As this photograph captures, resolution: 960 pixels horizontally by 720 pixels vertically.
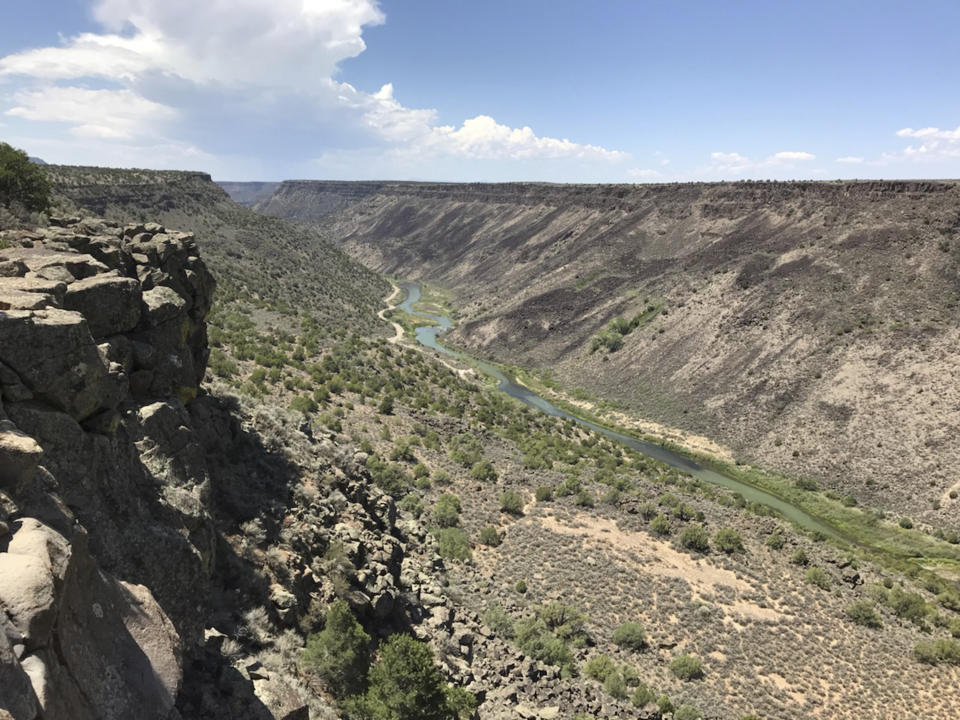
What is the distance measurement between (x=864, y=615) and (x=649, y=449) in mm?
Result: 29844

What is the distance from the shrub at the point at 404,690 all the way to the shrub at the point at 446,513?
17.1 meters

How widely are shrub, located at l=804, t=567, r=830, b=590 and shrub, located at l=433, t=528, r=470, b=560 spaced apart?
20.3 metres

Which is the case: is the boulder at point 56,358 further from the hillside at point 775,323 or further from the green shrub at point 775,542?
the hillside at point 775,323

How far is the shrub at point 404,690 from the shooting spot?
13.4m

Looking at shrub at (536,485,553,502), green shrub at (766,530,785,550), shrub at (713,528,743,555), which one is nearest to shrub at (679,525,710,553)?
shrub at (713,528,743,555)

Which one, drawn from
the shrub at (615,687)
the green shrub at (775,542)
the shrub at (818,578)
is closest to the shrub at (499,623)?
the shrub at (615,687)

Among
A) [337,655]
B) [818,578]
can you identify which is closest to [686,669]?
[818,578]

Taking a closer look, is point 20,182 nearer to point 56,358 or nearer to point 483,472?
point 56,358

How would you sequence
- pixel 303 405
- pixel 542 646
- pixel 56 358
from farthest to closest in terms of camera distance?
pixel 303 405 < pixel 542 646 < pixel 56 358

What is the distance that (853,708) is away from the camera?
22297 millimetres

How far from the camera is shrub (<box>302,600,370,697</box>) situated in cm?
1387

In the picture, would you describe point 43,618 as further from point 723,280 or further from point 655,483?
point 723,280

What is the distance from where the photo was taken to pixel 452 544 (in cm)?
2950

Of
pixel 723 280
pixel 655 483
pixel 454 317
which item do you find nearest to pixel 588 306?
pixel 723 280
